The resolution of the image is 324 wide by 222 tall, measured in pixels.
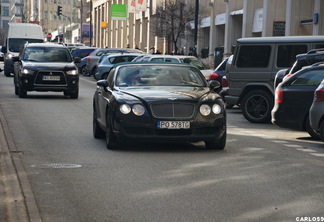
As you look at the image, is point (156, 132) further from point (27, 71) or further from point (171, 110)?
point (27, 71)

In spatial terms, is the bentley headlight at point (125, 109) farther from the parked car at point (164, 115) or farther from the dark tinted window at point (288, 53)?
the dark tinted window at point (288, 53)

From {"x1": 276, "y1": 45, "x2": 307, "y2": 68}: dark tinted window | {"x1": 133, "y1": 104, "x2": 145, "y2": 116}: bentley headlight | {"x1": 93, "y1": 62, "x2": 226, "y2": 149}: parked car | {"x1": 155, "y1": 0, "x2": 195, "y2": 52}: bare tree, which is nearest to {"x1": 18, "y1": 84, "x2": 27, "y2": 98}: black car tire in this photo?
{"x1": 276, "y1": 45, "x2": 307, "y2": 68}: dark tinted window

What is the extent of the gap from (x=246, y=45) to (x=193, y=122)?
25.0 ft

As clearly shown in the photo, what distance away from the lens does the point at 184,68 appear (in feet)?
46.5

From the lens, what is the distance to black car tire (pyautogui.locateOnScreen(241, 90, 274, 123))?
19.3 meters

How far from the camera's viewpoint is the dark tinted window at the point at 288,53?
1934 cm

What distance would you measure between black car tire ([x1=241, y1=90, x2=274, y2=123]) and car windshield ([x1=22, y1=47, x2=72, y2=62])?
30.2 ft

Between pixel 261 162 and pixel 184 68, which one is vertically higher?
pixel 184 68

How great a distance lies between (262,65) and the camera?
19594 mm

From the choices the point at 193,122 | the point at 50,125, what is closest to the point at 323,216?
the point at 193,122

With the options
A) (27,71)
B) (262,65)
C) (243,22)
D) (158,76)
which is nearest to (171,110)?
(158,76)

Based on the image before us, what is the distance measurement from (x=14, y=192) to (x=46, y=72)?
17.5 meters

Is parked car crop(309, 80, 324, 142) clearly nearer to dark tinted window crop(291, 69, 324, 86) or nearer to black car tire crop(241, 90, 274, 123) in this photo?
dark tinted window crop(291, 69, 324, 86)

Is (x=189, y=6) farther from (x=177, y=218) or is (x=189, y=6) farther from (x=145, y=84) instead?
(x=177, y=218)
